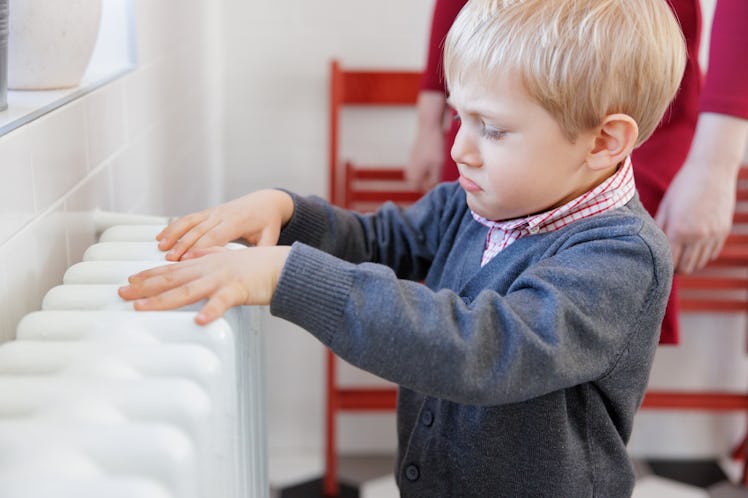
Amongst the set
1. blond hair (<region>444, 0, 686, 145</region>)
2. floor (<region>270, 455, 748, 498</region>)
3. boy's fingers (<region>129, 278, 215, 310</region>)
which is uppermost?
blond hair (<region>444, 0, 686, 145</region>)

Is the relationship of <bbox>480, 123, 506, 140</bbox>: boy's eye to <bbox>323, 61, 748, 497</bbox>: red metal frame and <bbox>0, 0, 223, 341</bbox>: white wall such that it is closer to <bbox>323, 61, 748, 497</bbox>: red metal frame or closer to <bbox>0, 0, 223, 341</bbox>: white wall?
<bbox>0, 0, 223, 341</bbox>: white wall

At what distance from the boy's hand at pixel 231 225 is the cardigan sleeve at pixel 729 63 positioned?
1.96 ft

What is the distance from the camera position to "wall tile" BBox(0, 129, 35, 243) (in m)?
0.65

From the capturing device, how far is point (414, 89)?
1692 mm

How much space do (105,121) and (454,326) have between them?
0.49 metres

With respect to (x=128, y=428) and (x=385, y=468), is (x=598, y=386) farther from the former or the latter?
(x=385, y=468)

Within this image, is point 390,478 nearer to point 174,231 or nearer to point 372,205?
point 372,205

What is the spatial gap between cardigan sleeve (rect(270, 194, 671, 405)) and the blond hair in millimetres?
166

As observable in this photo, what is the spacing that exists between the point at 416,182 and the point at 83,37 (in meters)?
0.73

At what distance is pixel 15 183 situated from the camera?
0.67m

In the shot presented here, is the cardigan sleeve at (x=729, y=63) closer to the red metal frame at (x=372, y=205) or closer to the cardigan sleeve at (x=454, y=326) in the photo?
the cardigan sleeve at (x=454, y=326)

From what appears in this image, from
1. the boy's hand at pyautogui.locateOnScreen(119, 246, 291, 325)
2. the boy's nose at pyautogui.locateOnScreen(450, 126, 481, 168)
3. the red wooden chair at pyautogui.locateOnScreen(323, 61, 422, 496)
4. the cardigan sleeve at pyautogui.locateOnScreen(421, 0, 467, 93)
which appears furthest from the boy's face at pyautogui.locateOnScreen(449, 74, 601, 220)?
the red wooden chair at pyautogui.locateOnScreen(323, 61, 422, 496)

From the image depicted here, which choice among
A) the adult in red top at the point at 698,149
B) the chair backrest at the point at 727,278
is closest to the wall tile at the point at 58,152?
the adult in red top at the point at 698,149

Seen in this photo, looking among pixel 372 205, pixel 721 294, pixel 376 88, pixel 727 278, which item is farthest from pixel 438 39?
pixel 721 294
